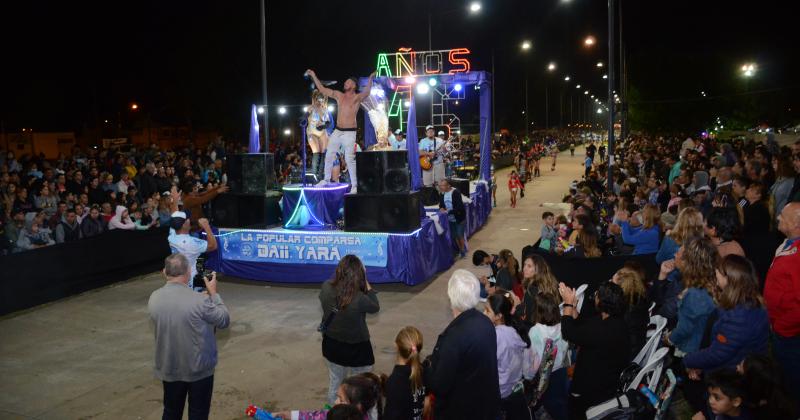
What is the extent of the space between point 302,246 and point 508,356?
7718 mm

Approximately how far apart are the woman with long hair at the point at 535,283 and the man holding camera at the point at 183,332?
2.47m

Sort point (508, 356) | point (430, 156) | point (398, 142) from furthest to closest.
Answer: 1. point (430, 156)
2. point (398, 142)
3. point (508, 356)

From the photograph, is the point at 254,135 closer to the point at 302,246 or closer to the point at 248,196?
the point at 248,196

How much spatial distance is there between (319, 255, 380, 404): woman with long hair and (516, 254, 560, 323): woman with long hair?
4.22 feet

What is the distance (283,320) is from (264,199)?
11.2ft

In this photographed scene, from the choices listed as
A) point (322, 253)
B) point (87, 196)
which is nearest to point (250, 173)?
point (322, 253)

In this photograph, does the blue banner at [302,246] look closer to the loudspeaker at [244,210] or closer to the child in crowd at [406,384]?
the loudspeaker at [244,210]

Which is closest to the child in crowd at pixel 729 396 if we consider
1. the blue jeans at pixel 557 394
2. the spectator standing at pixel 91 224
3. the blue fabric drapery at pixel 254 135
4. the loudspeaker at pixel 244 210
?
the blue jeans at pixel 557 394

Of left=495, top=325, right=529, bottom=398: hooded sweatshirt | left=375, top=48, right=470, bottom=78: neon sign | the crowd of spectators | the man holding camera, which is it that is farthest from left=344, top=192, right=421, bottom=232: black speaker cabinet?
left=375, top=48, right=470, bottom=78: neon sign

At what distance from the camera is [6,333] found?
9.40m

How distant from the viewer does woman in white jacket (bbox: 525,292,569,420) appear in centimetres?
518

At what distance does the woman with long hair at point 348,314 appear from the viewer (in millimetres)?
5398

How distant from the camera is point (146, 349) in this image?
8.60 m

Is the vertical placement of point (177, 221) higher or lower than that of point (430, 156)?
lower
